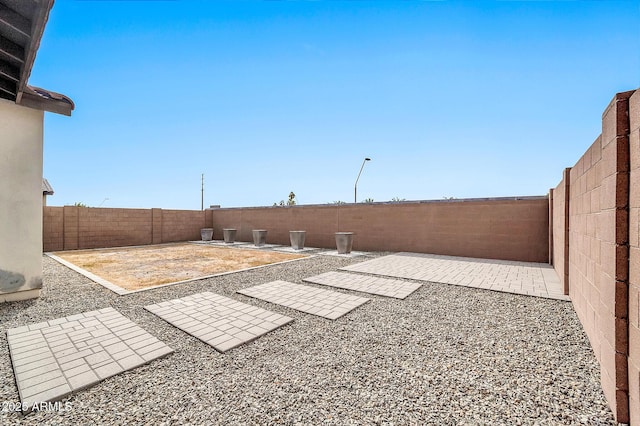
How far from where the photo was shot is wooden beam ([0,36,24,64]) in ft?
10.6

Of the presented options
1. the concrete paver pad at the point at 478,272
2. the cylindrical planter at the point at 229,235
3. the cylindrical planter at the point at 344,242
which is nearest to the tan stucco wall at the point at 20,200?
the concrete paver pad at the point at 478,272

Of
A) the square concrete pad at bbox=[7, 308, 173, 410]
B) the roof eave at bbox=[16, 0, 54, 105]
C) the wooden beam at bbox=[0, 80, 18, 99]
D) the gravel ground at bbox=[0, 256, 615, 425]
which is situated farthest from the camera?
the wooden beam at bbox=[0, 80, 18, 99]

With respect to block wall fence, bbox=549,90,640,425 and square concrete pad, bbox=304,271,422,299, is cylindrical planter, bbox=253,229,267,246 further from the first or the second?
block wall fence, bbox=549,90,640,425

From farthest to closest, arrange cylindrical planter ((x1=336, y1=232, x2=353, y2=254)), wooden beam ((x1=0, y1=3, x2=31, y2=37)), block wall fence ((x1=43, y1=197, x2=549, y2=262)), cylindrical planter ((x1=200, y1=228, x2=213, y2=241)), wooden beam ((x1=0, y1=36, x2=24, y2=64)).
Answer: cylindrical planter ((x1=200, y1=228, x2=213, y2=241)), cylindrical planter ((x1=336, y1=232, x2=353, y2=254)), block wall fence ((x1=43, y1=197, x2=549, y2=262)), wooden beam ((x1=0, y1=36, x2=24, y2=64)), wooden beam ((x1=0, y1=3, x2=31, y2=37))

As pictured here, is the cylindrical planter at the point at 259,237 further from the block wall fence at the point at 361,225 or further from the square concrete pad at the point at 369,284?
the square concrete pad at the point at 369,284

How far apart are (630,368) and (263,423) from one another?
2354mm

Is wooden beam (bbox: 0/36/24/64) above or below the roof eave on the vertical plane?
above

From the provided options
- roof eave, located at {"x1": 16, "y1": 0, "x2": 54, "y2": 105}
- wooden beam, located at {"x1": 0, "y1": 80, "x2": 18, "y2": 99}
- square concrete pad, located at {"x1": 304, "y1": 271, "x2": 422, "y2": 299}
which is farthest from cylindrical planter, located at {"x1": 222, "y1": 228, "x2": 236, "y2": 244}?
roof eave, located at {"x1": 16, "y1": 0, "x2": 54, "y2": 105}

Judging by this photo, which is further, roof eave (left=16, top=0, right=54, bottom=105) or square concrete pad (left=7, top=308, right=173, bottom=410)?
roof eave (left=16, top=0, right=54, bottom=105)

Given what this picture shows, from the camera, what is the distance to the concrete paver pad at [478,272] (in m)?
5.04

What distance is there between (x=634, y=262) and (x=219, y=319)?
3952mm

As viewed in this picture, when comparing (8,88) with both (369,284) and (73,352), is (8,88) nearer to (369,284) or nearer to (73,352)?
(73,352)

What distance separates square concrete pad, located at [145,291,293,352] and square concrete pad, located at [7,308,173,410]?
16.3 inches

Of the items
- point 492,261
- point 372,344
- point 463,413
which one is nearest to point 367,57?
point 492,261
